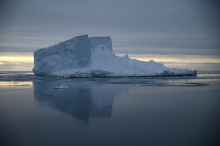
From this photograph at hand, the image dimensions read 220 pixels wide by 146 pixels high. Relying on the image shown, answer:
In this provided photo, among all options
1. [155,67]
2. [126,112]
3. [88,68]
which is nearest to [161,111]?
[126,112]

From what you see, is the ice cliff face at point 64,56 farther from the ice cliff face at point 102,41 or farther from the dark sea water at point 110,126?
the dark sea water at point 110,126

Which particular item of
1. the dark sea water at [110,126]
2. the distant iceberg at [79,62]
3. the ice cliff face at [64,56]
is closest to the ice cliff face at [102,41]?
the distant iceberg at [79,62]

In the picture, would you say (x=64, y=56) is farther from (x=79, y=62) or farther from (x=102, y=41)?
(x=102, y=41)

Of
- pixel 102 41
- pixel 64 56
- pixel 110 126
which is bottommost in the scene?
pixel 110 126

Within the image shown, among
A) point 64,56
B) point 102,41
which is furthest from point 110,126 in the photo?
point 102,41

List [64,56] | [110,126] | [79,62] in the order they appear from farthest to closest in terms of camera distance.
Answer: [64,56]
[79,62]
[110,126]

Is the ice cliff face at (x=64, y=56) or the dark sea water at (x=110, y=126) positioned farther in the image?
the ice cliff face at (x=64, y=56)

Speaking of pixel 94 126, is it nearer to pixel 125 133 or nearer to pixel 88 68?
pixel 125 133

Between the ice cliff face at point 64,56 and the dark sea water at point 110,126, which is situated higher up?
the ice cliff face at point 64,56

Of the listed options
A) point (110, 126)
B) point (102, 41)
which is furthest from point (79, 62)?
point (110, 126)

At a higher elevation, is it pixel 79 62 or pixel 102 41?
pixel 102 41

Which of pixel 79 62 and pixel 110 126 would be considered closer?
pixel 110 126

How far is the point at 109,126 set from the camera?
5152 mm

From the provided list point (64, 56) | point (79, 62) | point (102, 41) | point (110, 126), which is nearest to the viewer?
point (110, 126)
